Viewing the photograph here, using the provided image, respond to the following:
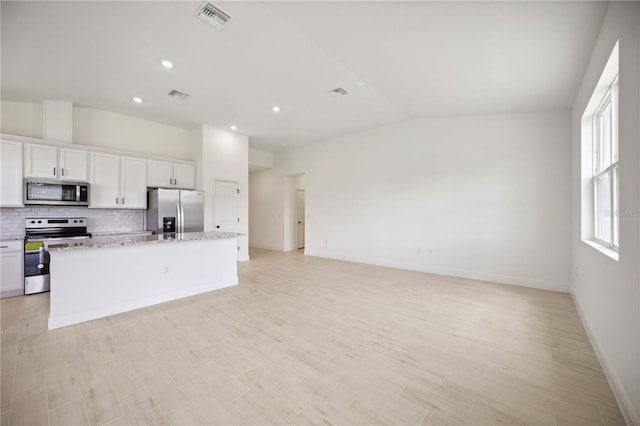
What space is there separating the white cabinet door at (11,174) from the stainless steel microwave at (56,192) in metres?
0.09

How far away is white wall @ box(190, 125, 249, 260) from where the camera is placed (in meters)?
5.75

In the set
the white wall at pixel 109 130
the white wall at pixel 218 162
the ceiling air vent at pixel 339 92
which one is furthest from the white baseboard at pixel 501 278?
the white wall at pixel 109 130

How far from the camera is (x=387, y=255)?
587 centimetres

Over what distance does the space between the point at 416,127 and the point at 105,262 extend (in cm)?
563

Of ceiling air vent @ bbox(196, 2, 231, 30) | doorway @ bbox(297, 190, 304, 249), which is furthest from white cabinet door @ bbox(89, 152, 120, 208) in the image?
doorway @ bbox(297, 190, 304, 249)

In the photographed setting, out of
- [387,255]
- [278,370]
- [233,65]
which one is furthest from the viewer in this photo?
[387,255]

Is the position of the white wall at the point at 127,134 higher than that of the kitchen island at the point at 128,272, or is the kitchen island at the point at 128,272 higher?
the white wall at the point at 127,134

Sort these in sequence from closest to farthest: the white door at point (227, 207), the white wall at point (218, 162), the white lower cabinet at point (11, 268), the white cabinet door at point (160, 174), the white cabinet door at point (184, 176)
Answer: the white lower cabinet at point (11, 268)
the white cabinet door at point (160, 174)
the white cabinet door at point (184, 176)
the white wall at point (218, 162)
the white door at point (227, 207)

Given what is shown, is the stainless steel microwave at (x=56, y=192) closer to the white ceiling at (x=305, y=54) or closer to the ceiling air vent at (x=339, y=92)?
the white ceiling at (x=305, y=54)

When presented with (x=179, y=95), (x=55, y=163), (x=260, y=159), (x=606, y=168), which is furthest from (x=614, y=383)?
(x=260, y=159)

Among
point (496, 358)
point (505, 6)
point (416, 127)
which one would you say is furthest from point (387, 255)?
point (505, 6)

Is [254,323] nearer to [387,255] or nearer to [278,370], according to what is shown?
[278,370]

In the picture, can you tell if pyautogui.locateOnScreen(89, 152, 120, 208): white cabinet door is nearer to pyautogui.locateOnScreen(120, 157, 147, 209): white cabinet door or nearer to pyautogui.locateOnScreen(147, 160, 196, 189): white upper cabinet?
pyautogui.locateOnScreen(120, 157, 147, 209): white cabinet door

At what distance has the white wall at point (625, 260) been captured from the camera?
1.48 metres
